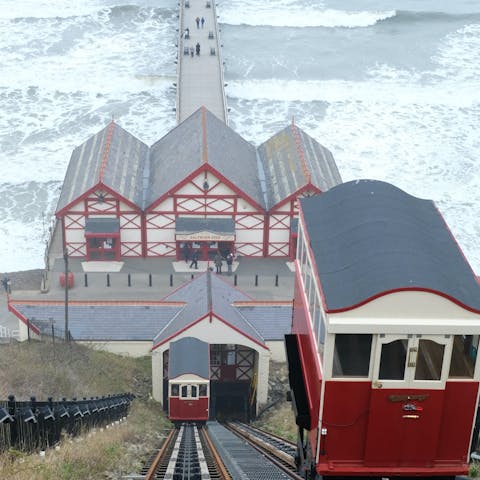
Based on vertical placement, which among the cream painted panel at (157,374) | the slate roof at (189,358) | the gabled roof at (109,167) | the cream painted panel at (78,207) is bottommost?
the cream painted panel at (157,374)

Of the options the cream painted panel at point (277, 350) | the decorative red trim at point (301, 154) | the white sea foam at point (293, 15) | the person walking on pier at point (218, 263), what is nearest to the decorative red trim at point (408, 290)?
the cream painted panel at point (277, 350)

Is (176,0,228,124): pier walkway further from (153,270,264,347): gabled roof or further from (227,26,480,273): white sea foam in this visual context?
(153,270,264,347): gabled roof

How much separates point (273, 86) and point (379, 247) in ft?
207

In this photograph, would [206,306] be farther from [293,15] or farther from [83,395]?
[293,15]

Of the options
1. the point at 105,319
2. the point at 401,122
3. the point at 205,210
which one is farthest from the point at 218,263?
the point at 401,122

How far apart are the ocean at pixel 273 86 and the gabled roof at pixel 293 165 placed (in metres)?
11.1

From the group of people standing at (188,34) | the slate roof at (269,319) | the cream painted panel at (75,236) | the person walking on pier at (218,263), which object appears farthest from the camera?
the group of people standing at (188,34)

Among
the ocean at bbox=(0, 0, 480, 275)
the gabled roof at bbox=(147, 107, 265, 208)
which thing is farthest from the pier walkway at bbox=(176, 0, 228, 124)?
the gabled roof at bbox=(147, 107, 265, 208)

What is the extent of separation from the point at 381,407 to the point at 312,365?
1.78m

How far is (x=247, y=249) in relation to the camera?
4084 centimetres

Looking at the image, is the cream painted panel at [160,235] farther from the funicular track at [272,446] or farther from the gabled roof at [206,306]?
the funicular track at [272,446]

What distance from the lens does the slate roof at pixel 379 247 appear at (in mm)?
13945

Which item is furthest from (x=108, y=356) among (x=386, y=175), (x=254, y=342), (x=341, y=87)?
(x=341, y=87)

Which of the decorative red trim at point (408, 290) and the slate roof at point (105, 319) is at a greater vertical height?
the decorative red trim at point (408, 290)
